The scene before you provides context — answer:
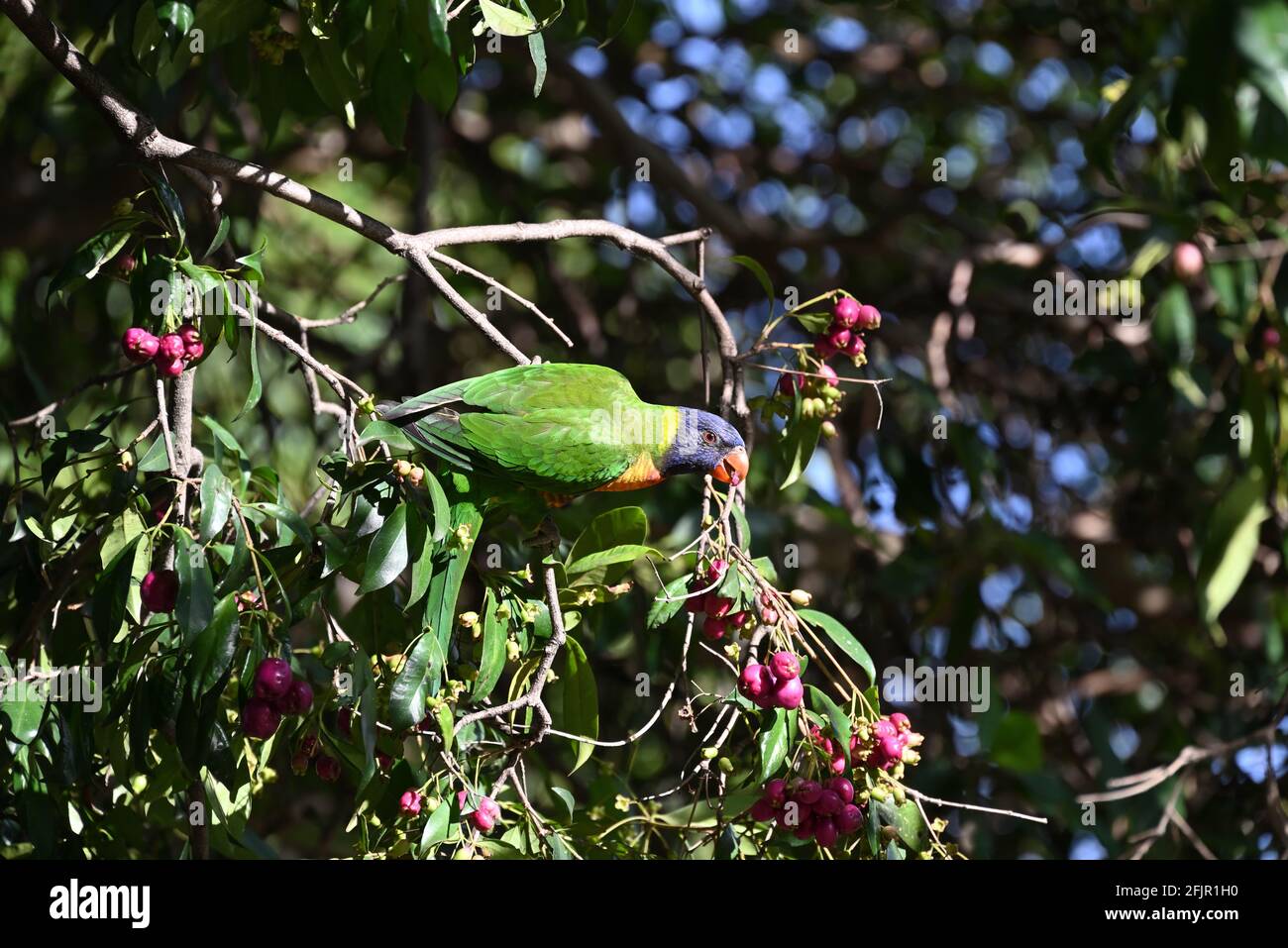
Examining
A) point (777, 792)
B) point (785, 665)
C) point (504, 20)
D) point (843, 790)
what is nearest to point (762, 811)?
point (777, 792)

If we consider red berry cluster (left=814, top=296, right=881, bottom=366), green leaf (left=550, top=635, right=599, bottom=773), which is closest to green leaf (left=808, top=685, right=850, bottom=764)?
green leaf (left=550, top=635, right=599, bottom=773)

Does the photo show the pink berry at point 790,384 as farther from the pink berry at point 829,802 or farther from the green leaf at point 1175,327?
the green leaf at point 1175,327

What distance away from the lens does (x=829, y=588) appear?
12.6ft

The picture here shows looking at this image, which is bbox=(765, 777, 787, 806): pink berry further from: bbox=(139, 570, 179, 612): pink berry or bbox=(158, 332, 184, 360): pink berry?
bbox=(158, 332, 184, 360): pink berry

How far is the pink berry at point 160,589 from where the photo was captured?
1.94 meters

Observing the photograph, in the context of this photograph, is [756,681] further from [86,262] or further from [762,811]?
[86,262]

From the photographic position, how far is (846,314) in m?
2.26

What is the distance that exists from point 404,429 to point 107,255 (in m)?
0.53

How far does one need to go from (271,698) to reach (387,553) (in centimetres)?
27

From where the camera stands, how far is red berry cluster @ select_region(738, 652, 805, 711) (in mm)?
1903

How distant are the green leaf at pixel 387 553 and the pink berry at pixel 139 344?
506mm

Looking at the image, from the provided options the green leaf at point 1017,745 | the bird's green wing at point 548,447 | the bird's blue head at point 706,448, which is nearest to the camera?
the bird's green wing at point 548,447

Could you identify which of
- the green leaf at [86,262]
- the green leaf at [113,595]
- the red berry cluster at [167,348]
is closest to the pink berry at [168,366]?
the red berry cluster at [167,348]

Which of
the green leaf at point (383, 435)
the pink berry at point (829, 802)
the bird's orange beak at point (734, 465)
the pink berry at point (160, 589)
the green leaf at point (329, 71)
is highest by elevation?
the green leaf at point (329, 71)
